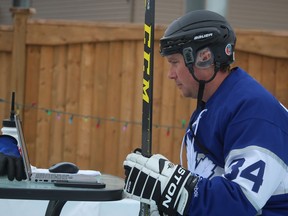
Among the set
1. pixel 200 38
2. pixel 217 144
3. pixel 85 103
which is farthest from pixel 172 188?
pixel 85 103

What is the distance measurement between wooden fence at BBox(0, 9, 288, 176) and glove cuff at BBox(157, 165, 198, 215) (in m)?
4.40

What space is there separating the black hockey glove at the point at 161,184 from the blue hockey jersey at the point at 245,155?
4cm

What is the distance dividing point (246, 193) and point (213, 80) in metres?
0.54

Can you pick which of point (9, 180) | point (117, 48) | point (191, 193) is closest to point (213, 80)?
point (191, 193)

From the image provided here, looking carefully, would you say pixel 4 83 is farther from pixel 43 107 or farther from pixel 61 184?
pixel 61 184

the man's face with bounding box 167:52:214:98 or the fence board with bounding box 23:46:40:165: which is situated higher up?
the man's face with bounding box 167:52:214:98

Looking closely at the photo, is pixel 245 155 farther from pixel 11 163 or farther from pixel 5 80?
pixel 5 80

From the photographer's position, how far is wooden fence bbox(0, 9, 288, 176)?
6.59 metres

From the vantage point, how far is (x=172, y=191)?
2.12 meters

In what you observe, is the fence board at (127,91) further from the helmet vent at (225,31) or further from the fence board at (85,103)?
the helmet vent at (225,31)

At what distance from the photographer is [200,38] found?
231cm

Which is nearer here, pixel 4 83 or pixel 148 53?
pixel 148 53

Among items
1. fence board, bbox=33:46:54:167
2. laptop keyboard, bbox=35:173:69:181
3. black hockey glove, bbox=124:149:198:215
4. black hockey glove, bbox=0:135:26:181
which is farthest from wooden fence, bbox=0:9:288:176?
black hockey glove, bbox=124:149:198:215

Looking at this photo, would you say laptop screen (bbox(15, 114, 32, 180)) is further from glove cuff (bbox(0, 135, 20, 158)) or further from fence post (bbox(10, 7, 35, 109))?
fence post (bbox(10, 7, 35, 109))
